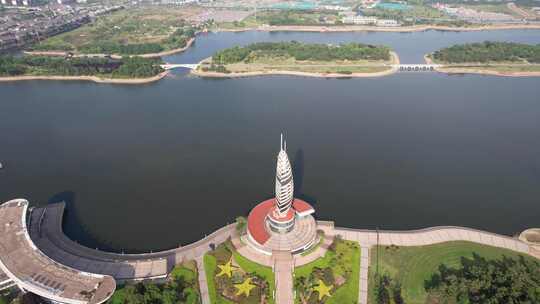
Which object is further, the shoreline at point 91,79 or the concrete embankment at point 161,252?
the shoreline at point 91,79

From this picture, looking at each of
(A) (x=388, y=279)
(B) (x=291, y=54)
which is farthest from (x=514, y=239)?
(B) (x=291, y=54)

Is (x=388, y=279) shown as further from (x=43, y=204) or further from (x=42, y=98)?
(x=42, y=98)

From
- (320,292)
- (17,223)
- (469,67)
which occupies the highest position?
(469,67)

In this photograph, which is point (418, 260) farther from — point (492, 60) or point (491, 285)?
point (492, 60)

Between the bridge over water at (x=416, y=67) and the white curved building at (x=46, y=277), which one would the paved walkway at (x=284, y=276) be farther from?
the bridge over water at (x=416, y=67)

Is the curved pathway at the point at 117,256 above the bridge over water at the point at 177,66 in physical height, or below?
below

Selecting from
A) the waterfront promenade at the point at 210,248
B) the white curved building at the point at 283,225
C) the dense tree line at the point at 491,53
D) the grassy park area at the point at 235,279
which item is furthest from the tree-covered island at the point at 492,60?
the grassy park area at the point at 235,279

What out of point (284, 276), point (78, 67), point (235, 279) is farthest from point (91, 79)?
point (284, 276)
